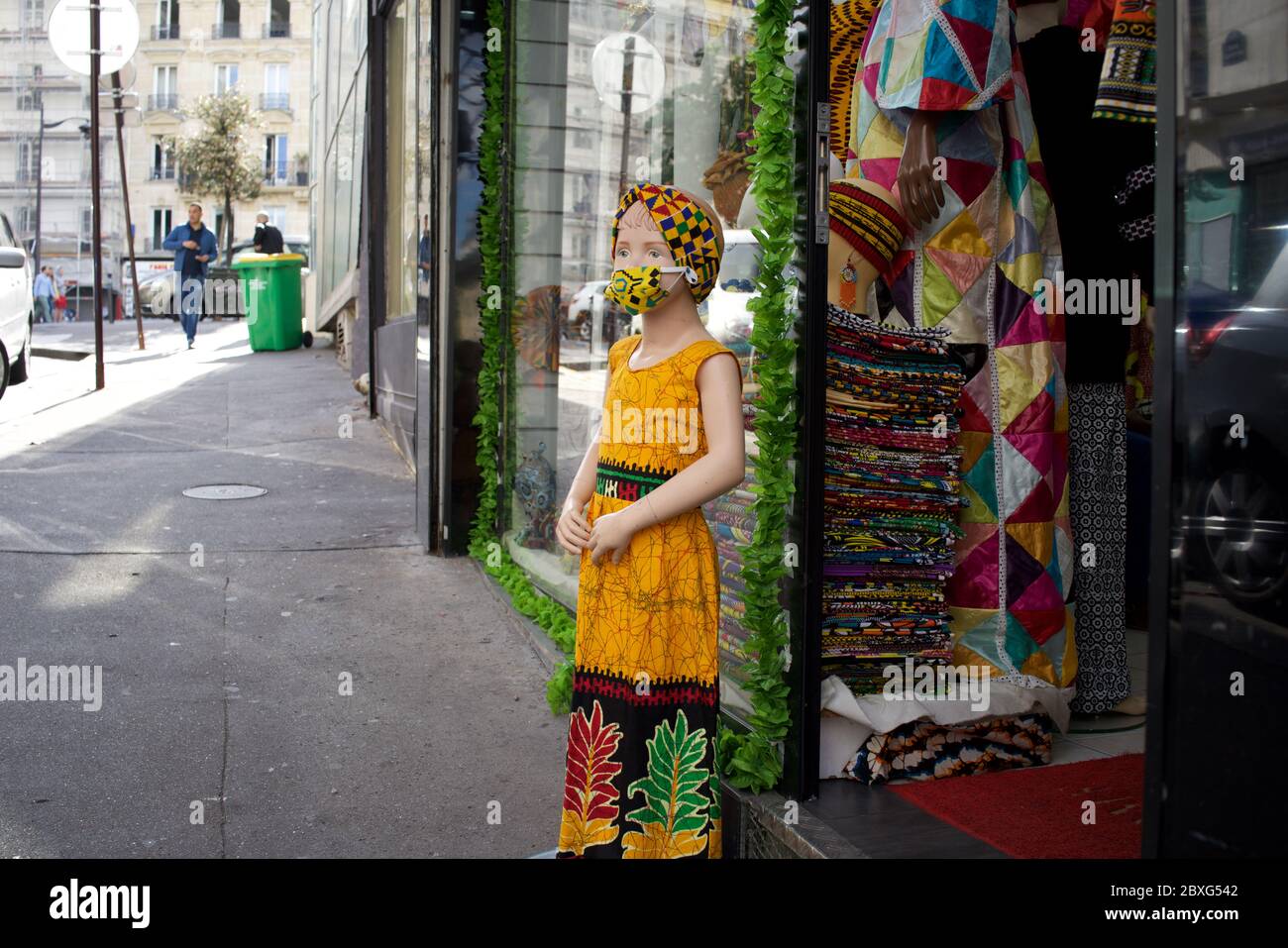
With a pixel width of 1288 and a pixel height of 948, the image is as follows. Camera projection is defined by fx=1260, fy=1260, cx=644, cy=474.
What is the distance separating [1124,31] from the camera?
3.48 metres

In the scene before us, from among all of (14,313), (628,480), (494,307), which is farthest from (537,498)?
(14,313)

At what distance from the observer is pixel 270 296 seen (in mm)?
18906

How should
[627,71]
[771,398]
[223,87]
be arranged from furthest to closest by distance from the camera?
[223,87] < [627,71] < [771,398]

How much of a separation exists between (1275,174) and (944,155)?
2.00 metres

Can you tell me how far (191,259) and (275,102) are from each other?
138ft

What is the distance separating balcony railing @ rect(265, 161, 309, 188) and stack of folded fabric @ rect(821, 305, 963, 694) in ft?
189

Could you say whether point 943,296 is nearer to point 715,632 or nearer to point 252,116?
point 715,632

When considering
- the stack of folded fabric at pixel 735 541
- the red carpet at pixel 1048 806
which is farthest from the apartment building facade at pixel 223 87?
the red carpet at pixel 1048 806

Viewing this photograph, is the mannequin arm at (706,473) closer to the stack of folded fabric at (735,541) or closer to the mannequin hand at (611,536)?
the mannequin hand at (611,536)

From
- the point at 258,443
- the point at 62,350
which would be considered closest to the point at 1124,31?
the point at 258,443

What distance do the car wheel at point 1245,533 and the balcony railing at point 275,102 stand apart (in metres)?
60.5

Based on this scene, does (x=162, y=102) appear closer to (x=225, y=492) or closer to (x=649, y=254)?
(x=225, y=492)

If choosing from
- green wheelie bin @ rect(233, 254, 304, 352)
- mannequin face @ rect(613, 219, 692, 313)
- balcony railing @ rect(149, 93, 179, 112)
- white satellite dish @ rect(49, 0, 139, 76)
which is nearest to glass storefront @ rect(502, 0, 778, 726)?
mannequin face @ rect(613, 219, 692, 313)

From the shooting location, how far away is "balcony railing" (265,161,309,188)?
5753cm
